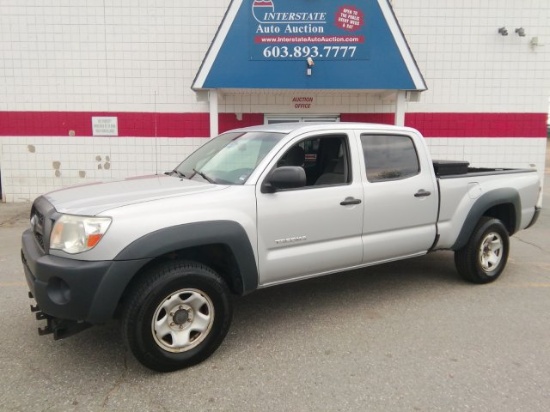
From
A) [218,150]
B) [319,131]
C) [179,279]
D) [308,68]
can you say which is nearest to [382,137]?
[319,131]

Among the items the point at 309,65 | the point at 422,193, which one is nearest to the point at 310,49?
the point at 309,65

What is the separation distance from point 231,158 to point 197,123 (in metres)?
7.33

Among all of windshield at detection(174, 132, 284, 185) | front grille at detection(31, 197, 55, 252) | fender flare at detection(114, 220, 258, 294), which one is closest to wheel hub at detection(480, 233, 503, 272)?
windshield at detection(174, 132, 284, 185)

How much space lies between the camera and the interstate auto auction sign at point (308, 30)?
920 cm

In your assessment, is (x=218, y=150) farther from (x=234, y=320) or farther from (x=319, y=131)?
(x=234, y=320)

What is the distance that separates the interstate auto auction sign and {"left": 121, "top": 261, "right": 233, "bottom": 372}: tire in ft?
23.3

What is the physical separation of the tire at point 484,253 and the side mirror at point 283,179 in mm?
2498

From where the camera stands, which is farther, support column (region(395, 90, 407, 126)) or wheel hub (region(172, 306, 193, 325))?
support column (region(395, 90, 407, 126))

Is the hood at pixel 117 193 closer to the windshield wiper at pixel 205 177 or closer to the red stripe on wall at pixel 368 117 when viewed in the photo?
the windshield wiper at pixel 205 177

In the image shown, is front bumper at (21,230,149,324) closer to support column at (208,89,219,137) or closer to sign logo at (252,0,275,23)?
support column at (208,89,219,137)

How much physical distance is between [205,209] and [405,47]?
7.55 meters

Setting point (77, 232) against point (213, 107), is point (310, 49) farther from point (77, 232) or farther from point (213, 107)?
point (77, 232)

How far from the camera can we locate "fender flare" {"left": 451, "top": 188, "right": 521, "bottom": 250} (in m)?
4.77

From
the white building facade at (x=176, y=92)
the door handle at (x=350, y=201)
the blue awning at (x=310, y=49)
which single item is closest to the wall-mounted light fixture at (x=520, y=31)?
the white building facade at (x=176, y=92)
